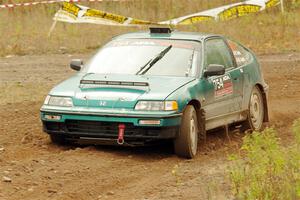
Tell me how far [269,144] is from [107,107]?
347 cm

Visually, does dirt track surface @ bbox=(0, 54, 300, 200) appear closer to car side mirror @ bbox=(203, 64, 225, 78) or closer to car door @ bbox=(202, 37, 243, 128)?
car door @ bbox=(202, 37, 243, 128)

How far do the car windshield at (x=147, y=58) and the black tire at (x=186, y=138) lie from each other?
0.87 meters

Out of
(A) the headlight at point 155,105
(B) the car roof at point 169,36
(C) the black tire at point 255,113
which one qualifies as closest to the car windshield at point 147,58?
(B) the car roof at point 169,36

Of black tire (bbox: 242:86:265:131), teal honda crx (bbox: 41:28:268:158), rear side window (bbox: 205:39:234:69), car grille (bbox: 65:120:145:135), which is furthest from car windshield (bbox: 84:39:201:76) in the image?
black tire (bbox: 242:86:265:131)

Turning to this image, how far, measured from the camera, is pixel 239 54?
43.8ft

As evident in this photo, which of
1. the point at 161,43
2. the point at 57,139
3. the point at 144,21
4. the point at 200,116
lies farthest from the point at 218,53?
the point at 144,21

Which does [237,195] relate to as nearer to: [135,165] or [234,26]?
[135,165]

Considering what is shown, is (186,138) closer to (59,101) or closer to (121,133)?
(121,133)

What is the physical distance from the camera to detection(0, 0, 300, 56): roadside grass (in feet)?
82.3

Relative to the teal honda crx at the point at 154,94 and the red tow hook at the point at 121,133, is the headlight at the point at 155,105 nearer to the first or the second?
the teal honda crx at the point at 154,94

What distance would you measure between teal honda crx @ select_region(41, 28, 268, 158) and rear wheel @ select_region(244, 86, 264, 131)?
20mm

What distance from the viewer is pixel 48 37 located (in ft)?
86.5

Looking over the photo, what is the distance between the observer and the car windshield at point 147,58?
11672 mm

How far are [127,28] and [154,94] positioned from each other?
17354 mm
